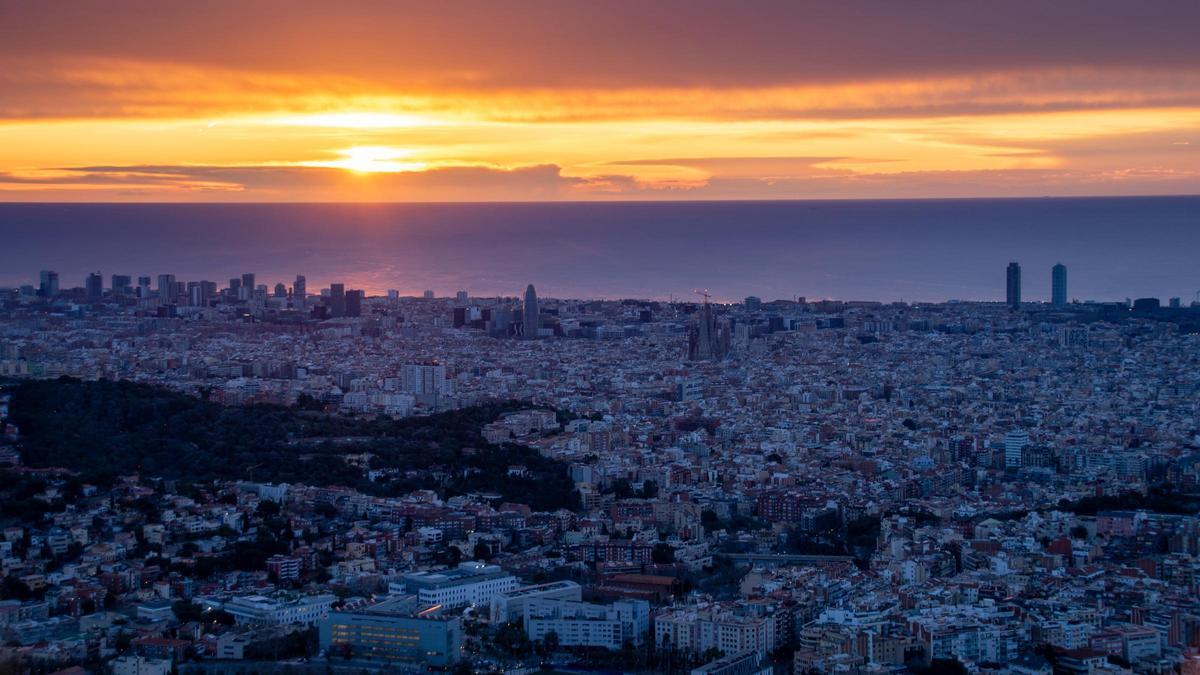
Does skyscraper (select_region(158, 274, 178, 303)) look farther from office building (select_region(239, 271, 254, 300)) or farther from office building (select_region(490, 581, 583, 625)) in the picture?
office building (select_region(490, 581, 583, 625))

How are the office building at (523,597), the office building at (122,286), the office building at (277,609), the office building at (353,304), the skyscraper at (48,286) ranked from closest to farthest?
the office building at (277,609)
the office building at (523,597)
the office building at (353,304)
the skyscraper at (48,286)
the office building at (122,286)

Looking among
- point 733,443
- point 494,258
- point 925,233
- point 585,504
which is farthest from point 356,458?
point 925,233

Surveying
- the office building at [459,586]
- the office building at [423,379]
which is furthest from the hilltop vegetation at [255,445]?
the office building at [459,586]

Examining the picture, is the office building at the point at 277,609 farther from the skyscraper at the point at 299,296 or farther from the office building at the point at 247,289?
the office building at the point at 247,289

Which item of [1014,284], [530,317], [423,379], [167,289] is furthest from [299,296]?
[1014,284]

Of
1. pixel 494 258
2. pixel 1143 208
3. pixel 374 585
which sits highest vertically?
pixel 1143 208

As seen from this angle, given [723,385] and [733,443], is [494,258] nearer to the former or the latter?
[723,385]
